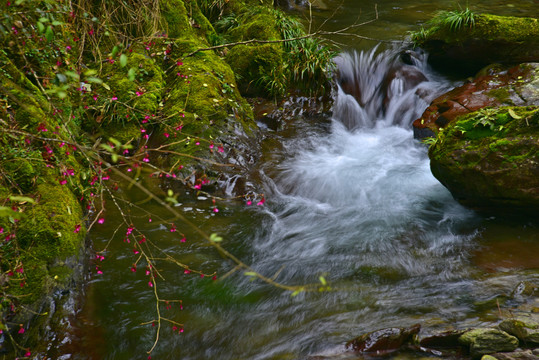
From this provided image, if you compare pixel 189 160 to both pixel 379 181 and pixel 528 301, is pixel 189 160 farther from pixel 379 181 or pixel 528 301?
pixel 528 301

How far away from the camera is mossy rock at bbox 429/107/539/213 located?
4496 millimetres

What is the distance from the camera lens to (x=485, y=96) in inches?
261

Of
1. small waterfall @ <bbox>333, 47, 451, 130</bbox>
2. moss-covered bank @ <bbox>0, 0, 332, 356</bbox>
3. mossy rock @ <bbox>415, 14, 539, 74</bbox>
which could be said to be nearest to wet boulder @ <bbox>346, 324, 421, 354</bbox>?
moss-covered bank @ <bbox>0, 0, 332, 356</bbox>

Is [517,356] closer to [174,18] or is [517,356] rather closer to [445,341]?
[445,341]

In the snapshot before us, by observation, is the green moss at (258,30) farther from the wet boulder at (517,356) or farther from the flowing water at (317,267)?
the wet boulder at (517,356)

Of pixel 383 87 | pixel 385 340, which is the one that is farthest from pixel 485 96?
pixel 385 340

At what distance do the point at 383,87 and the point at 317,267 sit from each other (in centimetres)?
500

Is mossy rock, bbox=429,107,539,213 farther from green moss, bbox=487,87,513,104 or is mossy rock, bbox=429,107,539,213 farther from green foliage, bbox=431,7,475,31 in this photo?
green foliage, bbox=431,7,475,31

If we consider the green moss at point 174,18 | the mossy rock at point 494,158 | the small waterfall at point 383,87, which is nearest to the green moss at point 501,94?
the small waterfall at point 383,87

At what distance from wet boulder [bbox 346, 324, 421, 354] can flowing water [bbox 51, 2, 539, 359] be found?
0.33 ft

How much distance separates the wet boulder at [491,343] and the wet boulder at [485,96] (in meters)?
3.89

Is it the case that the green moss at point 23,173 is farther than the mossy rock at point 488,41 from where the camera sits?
No

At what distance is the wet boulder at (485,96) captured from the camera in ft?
21.0

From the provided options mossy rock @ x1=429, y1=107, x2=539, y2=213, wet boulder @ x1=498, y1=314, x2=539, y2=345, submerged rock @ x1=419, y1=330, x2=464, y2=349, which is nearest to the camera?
wet boulder @ x1=498, y1=314, x2=539, y2=345
